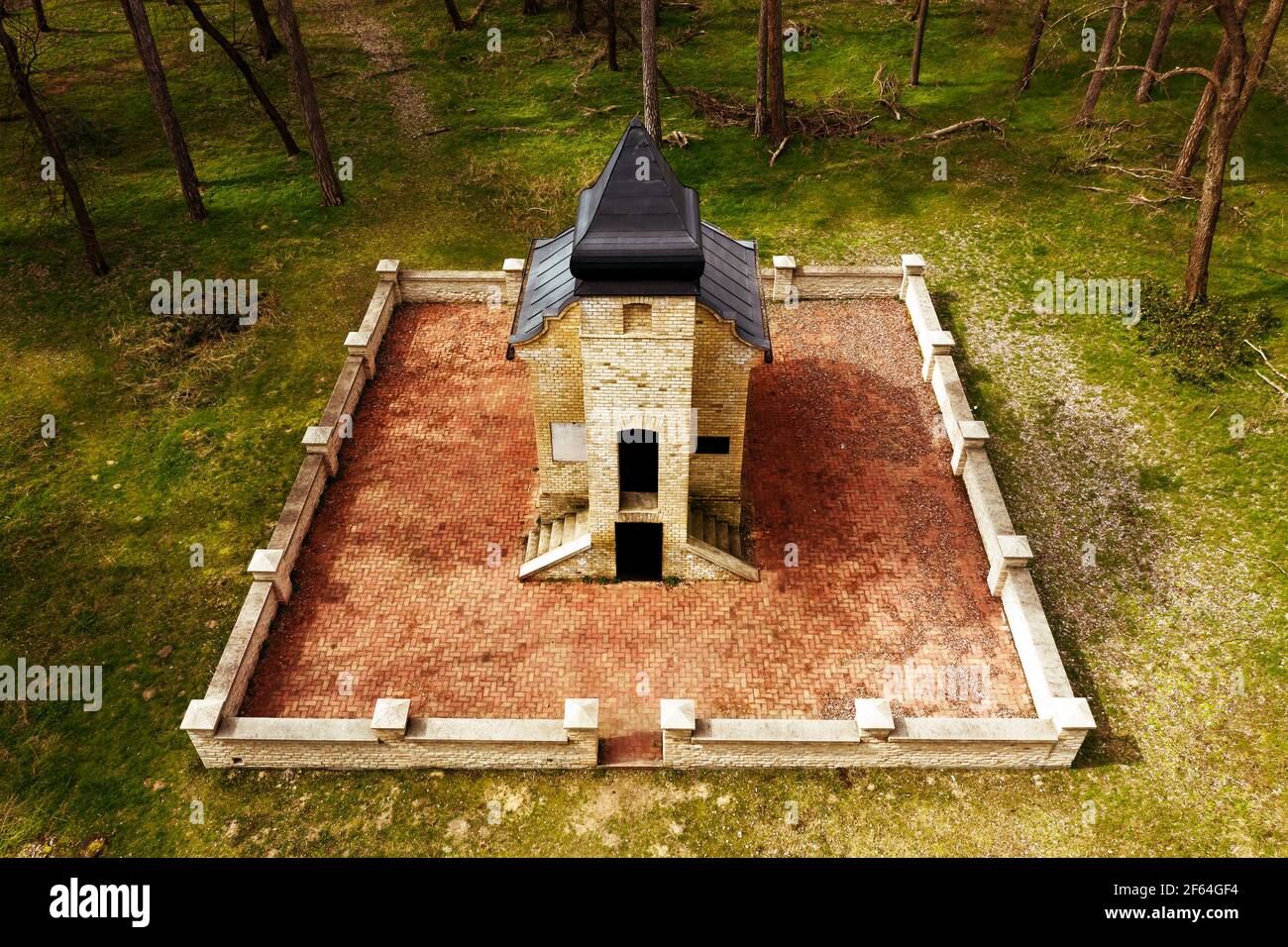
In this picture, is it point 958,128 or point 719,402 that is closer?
point 719,402

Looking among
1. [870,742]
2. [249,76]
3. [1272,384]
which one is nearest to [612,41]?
[249,76]

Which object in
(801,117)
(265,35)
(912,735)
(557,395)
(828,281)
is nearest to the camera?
(912,735)

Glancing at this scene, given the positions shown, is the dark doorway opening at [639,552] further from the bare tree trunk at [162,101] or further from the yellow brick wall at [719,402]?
the bare tree trunk at [162,101]

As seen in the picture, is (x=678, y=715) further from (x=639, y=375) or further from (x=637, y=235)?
(x=637, y=235)

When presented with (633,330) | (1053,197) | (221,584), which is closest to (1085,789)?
(633,330)

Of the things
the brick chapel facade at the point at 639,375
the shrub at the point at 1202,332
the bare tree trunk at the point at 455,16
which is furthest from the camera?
the bare tree trunk at the point at 455,16

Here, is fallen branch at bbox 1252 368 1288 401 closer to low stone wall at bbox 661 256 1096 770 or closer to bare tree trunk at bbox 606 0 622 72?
low stone wall at bbox 661 256 1096 770

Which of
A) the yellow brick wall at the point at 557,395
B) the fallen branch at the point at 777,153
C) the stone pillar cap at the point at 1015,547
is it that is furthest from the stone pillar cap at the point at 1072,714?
the fallen branch at the point at 777,153

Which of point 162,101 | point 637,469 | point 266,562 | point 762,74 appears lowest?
point 266,562
